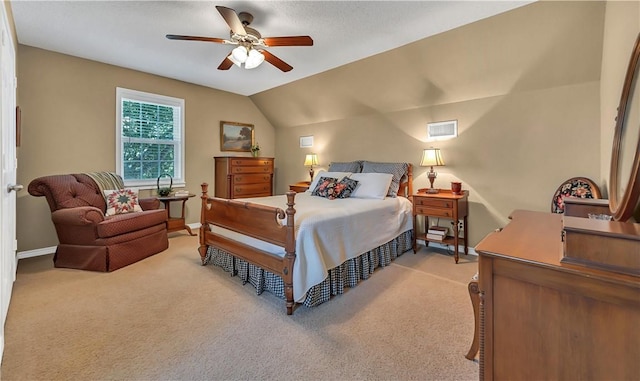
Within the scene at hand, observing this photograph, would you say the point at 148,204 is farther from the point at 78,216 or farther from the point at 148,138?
the point at 148,138

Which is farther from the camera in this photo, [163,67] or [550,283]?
[163,67]

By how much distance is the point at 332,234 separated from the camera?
248 centimetres

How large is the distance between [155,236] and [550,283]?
3876 millimetres

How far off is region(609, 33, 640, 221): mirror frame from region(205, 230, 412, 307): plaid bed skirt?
1809 mm

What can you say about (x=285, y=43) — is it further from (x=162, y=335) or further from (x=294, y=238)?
(x=162, y=335)

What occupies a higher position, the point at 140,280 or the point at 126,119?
the point at 126,119

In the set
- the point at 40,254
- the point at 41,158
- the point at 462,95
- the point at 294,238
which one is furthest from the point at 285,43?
the point at 40,254

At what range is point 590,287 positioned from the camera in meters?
0.84

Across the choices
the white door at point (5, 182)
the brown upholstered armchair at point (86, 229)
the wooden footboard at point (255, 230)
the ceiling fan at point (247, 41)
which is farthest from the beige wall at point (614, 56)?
the brown upholstered armchair at point (86, 229)

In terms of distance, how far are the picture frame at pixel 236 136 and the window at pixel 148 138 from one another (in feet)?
2.53

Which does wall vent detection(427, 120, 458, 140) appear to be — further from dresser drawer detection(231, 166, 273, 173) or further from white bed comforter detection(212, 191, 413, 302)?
dresser drawer detection(231, 166, 273, 173)

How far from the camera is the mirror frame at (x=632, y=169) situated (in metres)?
1.00

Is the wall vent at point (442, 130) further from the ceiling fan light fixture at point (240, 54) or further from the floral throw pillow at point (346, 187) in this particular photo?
the ceiling fan light fixture at point (240, 54)

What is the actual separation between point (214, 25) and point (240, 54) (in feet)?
1.83
